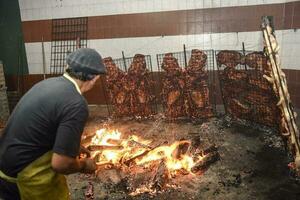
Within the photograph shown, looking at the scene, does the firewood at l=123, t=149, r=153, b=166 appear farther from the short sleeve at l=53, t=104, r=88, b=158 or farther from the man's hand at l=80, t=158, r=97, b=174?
the short sleeve at l=53, t=104, r=88, b=158

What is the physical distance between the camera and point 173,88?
9070 mm

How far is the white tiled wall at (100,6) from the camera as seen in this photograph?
31.5 feet

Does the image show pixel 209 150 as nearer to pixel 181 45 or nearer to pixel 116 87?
pixel 116 87

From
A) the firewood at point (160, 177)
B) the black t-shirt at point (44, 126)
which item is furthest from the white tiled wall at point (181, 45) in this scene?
the black t-shirt at point (44, 126)

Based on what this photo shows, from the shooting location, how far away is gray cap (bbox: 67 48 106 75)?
140 inches

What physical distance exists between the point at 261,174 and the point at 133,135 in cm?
324

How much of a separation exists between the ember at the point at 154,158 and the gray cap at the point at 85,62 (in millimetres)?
2800

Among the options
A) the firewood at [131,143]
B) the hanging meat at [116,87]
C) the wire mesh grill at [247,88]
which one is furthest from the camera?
the hanging meat at [116,87]

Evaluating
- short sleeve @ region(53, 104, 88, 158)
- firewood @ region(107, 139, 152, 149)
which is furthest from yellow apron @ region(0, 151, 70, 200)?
firewood @ region(107, 139, 152, 149)

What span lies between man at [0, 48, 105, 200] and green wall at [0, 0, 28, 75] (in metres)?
8.71

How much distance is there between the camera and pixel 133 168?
6430 mm

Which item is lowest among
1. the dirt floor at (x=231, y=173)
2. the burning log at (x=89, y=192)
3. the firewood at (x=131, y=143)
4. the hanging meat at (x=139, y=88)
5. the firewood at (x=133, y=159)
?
the burning log at (x=89, y=192)

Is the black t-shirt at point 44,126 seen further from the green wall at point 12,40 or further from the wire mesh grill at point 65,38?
the green wall at point 12,40

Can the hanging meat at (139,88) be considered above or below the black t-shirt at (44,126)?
below
